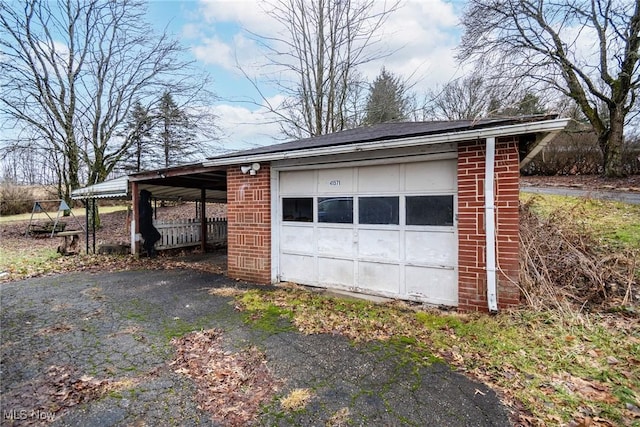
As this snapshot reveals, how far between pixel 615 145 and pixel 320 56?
15.2 m

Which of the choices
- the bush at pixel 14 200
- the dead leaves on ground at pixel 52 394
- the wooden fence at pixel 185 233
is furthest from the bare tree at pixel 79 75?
the dead leaves on ground at pixel 52 394

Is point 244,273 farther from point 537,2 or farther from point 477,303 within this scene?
point 537,2

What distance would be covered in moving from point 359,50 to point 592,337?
1461cm

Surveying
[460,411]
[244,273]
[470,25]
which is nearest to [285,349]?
[460,411]

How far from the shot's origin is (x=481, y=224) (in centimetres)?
411

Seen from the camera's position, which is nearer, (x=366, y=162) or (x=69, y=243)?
(x=366, y=162)

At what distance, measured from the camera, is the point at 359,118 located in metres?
15.8

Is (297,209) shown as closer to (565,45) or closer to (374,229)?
(374,229)

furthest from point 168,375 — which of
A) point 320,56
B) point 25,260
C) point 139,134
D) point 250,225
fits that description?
point 139,134

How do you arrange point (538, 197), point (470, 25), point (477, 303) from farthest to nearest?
1. point (470, 25)
2. point (538, 197)
3. point (477, 303)

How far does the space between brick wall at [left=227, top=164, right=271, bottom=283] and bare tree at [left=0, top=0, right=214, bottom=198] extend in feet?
45.7

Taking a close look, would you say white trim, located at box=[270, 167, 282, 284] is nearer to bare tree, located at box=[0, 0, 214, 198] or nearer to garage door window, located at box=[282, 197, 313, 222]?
garage door window, located at box=[282, 197, 313, 222]

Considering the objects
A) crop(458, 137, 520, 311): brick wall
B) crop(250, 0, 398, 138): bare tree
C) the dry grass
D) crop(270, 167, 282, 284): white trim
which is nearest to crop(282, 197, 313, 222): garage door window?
crop(270, 167, 282, 284): white trim

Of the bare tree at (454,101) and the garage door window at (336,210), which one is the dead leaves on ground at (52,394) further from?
the bare tree at (454,101)
